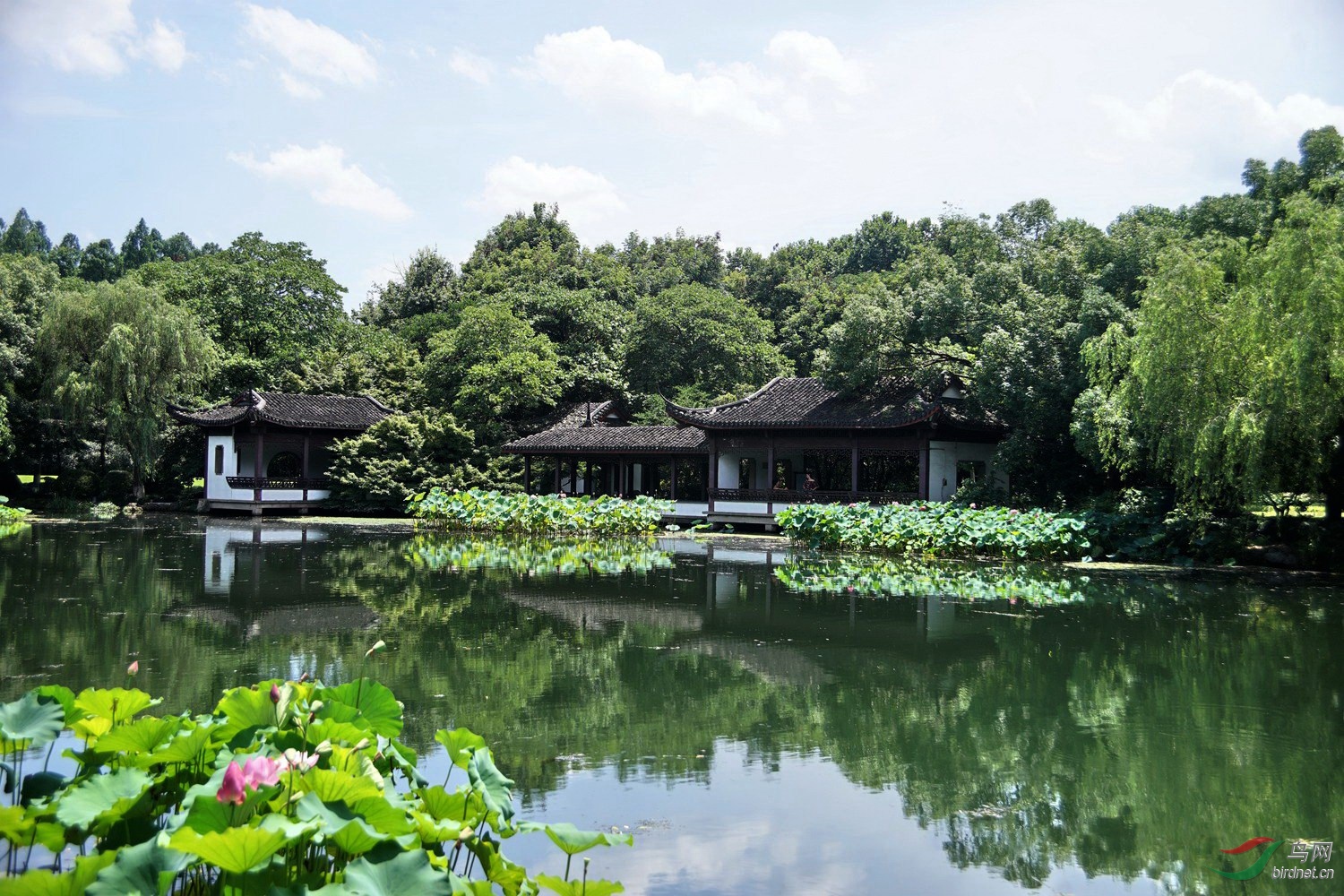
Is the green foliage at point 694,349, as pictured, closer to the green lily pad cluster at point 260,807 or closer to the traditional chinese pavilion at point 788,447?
the traditional chinese pavilion at point 788,447

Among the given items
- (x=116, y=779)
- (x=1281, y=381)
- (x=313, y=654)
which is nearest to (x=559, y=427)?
(x=1281, y=381)

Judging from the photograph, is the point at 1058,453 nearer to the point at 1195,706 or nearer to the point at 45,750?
the point at 1195,706

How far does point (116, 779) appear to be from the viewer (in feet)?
10.00

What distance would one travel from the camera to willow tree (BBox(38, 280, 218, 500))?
25.3 meters

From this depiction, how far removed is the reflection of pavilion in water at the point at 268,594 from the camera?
9.11m

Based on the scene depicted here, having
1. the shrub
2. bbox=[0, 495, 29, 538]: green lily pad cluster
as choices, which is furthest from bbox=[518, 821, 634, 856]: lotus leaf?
the shrub

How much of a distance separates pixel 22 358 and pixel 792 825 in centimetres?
2786

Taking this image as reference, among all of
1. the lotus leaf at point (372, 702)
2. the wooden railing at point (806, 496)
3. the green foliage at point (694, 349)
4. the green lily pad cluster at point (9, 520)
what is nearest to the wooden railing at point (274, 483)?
the green lily pad cluster at point (9, 520)

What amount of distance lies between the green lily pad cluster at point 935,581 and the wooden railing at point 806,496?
5305 mm

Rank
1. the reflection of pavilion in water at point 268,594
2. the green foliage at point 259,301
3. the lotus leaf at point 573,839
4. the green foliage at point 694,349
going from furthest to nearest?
the green foliage at point 259,301 < the green foliage at point 694,349 < the reflection of pavilion in water at point 268,594 < the lotus leaf at point 573,839

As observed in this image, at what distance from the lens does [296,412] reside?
28156 millimetres

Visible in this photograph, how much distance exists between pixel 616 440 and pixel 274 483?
30.6ft

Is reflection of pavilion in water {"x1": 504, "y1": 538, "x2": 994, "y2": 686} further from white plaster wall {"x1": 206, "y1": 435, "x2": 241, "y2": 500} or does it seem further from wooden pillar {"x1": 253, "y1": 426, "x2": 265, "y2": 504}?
white plaster wall {"x1": 206, "y1": 435, "x2": 241, "y2": 500}

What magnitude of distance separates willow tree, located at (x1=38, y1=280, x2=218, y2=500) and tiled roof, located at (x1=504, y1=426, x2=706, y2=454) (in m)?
8.86
